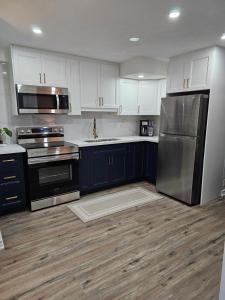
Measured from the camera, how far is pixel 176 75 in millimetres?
3348

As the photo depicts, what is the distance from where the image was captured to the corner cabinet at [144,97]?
4.20 metres

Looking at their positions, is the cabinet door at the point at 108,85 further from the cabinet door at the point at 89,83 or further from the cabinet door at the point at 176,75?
the cabinet door at the point at 176,75

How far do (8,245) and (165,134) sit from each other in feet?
9.03

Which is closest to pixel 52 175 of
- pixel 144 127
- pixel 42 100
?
pixel 42 100

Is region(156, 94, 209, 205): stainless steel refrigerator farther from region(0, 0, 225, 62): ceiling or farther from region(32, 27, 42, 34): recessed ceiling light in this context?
region(32, 27, 42, 34): recessed ceiling light

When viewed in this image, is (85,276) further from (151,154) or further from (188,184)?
(151,154)

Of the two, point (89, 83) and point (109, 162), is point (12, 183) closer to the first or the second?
point (109, 162)

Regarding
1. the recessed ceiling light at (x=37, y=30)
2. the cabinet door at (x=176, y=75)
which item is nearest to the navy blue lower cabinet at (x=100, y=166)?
the cabinet door at (x=176, y=75)

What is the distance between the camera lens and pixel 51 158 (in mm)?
3002

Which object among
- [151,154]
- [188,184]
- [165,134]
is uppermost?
[165,134]

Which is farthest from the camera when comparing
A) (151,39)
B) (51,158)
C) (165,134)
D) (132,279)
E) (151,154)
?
(151,154)

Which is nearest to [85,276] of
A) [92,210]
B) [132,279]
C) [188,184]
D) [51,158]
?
[132,279]

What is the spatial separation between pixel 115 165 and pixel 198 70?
211cm

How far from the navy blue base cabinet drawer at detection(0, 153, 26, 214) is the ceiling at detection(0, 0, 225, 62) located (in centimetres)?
162
